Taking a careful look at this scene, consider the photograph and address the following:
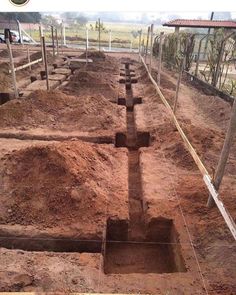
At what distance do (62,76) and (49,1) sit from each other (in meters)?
11.5

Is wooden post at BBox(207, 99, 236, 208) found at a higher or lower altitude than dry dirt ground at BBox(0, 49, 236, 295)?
higher

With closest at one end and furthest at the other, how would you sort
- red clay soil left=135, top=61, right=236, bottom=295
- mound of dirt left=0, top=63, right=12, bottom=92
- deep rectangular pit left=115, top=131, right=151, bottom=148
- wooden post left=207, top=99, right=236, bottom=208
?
red clay soil left=135, top=61, right=236, bottom=295 < wooden post left=207, top=99, right=236, bottom=208 < deep rectangular pit left=115, top=131, right=151, bottom=148 < mound of dirt left=0, top=63, right=12, bottom=92

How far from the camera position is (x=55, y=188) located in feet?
13.5

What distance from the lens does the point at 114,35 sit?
31.2 meters

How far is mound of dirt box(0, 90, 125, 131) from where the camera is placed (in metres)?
7.00

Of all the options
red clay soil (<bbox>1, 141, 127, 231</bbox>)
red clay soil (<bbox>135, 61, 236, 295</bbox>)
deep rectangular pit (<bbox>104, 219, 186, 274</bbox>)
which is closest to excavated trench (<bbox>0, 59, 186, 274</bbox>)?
deep rectangular pit (<bbox>104, 219, 186, 274</bbox>)

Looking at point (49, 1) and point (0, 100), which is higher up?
point (49, 1)

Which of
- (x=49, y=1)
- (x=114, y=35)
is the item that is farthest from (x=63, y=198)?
(x=114, y=35)

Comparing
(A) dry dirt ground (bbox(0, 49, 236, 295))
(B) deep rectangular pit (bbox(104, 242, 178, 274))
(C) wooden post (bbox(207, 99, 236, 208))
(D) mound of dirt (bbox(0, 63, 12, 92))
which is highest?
(C) wooden post (bbox(207, 99, 236, 208))

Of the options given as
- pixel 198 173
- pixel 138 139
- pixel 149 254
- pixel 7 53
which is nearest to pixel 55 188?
pixel 149 254

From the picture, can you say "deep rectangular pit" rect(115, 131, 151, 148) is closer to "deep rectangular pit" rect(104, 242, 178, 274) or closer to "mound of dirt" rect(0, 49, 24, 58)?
"deep rectangular pit" rect(104, 242, 178, 274)

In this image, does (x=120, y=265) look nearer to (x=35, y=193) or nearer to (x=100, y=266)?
(x=100, y=266)

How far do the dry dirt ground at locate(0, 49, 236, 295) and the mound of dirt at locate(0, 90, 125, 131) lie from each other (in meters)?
0.09

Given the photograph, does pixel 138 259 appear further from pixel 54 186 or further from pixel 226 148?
pixel 226 148
